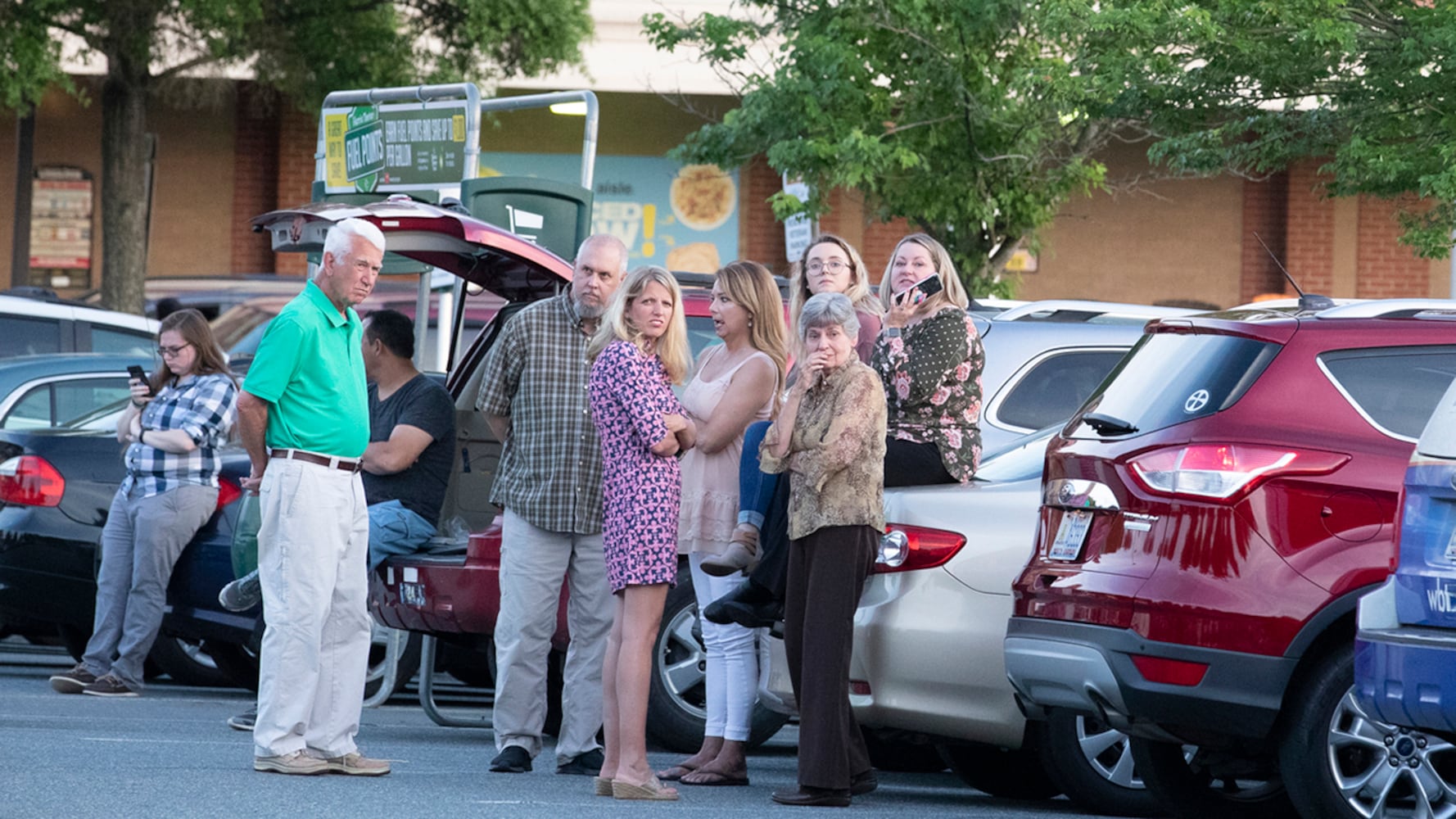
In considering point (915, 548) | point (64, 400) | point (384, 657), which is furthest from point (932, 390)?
point (64, 400)

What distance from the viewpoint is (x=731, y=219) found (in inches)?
1028

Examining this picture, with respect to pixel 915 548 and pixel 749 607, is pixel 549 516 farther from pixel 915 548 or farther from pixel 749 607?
pixel 915 548

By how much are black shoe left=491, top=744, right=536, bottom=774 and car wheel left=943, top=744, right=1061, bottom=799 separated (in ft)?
4.50

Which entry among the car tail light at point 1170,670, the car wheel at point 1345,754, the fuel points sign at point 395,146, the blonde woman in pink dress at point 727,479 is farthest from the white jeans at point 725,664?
the fuel points sign at point 395,146

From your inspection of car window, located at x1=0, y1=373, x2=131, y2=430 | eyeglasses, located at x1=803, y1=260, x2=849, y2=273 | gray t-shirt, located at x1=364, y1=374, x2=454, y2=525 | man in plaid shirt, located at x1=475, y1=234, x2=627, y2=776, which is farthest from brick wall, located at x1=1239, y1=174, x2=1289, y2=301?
man in plaid shirt, located at x1=475, y1=234, x2=627, y2=776

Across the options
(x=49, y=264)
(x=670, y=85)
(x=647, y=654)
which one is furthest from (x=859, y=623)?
(x=49, y=264)

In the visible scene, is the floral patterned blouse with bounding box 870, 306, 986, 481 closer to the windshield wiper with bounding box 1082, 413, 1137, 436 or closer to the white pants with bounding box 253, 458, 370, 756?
the windshield wiper with bounding box 1082, 413, 1137, 436

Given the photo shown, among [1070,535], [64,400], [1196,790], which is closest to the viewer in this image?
[1070,535]

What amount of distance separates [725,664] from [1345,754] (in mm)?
2493

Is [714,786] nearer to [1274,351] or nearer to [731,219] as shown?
[1274,351]

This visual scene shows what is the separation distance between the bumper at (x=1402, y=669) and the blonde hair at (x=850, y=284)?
3.38m

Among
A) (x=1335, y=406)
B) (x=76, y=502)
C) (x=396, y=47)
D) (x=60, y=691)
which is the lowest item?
(x=60, y=691)

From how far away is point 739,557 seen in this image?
782 cm

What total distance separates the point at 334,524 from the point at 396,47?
1310cm
